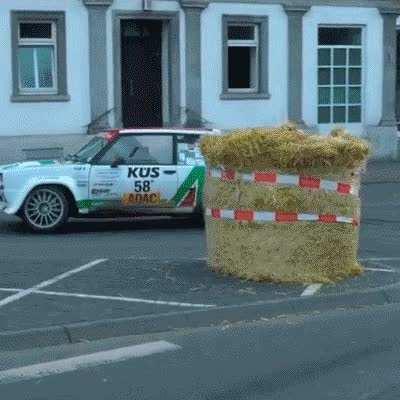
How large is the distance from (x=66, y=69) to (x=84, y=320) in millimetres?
14665

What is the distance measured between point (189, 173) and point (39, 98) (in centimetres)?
827

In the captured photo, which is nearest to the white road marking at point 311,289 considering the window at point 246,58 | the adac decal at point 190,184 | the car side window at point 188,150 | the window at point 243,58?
the adac decal at point 190,184

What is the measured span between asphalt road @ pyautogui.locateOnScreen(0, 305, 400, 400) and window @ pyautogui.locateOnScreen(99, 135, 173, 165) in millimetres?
6197

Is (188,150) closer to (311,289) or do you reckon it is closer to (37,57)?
(311,289)

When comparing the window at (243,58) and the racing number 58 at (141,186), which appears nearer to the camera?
the racing number 58 at (141,186)

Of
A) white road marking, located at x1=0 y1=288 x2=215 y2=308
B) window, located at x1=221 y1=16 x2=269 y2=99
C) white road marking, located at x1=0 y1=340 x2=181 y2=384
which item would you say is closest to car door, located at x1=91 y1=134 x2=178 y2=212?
white road marking, located at x1=0 y1=288 x2=215 y2=308

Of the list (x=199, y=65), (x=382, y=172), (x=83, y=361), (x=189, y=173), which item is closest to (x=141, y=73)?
(x=199, y=65)

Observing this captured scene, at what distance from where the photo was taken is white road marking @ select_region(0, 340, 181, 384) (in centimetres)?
792

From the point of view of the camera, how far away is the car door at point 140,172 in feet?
50.9

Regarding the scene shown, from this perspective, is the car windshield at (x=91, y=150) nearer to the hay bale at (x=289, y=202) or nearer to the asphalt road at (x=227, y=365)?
the hay bale at (x=289, y=202)

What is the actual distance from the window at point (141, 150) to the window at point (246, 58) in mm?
9710

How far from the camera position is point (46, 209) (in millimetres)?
15516

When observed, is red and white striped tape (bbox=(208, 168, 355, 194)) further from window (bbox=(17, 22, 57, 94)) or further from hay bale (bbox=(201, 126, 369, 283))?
window (bbox=(17, 22, 57, 94))

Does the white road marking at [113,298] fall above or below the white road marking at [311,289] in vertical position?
above
